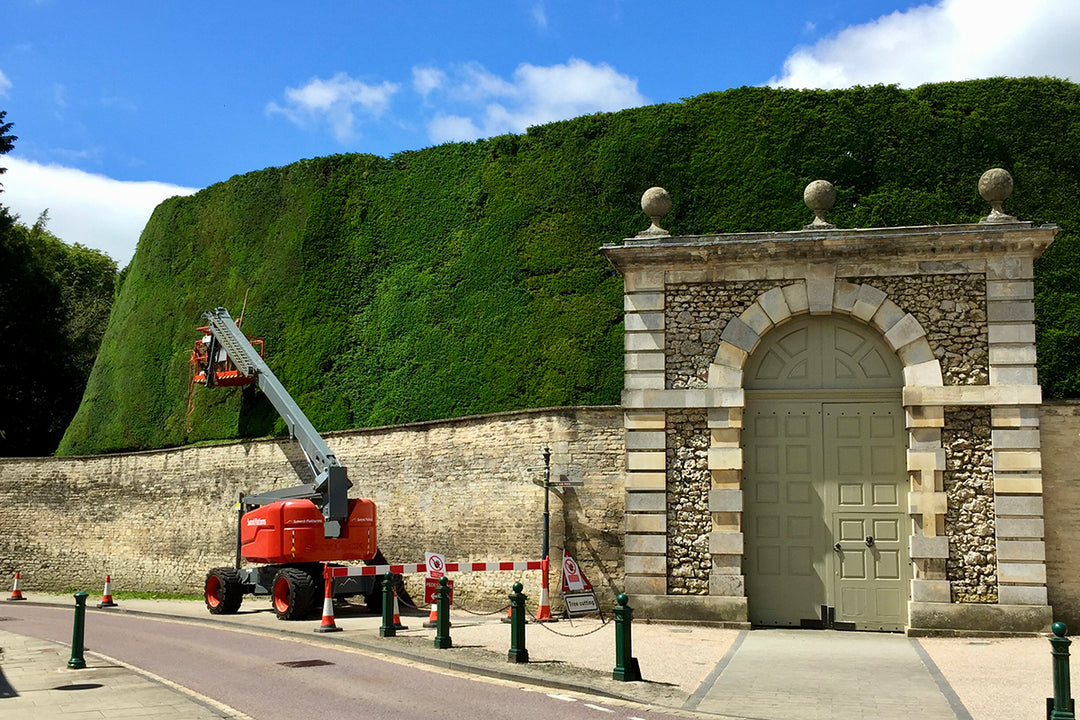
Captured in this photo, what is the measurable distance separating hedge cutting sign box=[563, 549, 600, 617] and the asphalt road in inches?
157

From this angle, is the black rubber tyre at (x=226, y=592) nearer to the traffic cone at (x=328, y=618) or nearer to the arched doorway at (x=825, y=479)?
the traffic cone at (x=328, y=618)

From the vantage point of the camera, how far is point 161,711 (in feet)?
28.3

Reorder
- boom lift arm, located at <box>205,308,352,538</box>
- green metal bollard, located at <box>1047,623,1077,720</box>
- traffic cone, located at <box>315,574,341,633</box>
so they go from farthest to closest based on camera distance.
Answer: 1. boom lift arm, located at <box>205,308,352,538</box>
2. traffic cone, located at <box>315,574,341,633</box>
3. green metal bollard, located at <box>1047,623,1077,720</box>

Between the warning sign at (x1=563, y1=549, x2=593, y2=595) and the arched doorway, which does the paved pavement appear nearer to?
the arched doorway

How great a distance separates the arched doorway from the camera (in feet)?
49.0

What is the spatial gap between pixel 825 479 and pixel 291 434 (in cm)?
1171

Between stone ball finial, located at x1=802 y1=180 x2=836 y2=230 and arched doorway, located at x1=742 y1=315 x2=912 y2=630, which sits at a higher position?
stone ball finial, located at x1=802 y1=180 x2=836 y2=230

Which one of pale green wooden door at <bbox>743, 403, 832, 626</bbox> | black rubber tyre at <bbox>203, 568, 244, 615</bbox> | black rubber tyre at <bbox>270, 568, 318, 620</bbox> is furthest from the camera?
black rubber tyre at <bbox>203, 568, 244, 615</bbox>

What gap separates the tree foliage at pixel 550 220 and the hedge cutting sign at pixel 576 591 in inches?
146

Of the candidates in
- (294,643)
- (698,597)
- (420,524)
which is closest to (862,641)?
(698,597)

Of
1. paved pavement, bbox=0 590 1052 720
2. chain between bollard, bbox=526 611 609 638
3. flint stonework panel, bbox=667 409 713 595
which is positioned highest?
flint stonework panel, bbox=667 409 713 595

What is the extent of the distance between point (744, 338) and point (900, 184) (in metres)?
6.32

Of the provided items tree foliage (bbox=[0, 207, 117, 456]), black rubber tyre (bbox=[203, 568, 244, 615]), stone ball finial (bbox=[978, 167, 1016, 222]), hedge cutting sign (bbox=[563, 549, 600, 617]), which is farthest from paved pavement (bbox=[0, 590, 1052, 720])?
tree foliage (bbox=[0, 207, 117, 456])

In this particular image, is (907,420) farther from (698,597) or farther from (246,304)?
(246,304)
